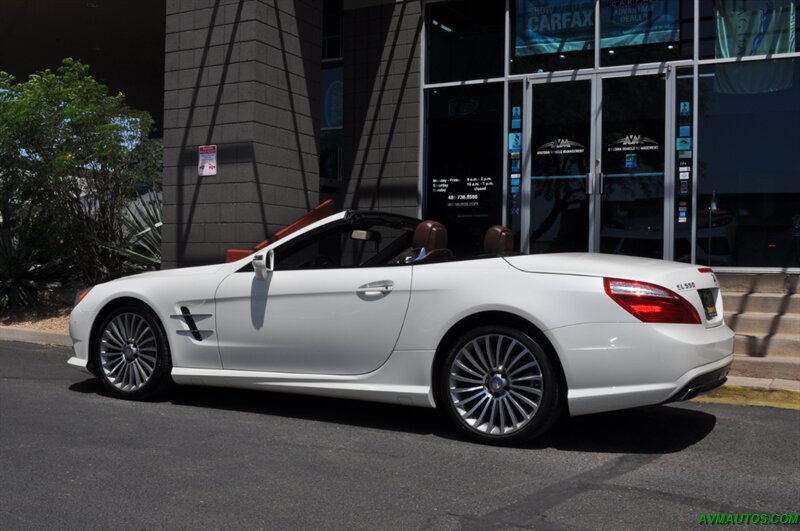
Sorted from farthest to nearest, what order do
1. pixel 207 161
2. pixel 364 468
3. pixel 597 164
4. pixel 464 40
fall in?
pixel 464 40 < pixel 597 164 < pixel 207 161 < pixel 364 468

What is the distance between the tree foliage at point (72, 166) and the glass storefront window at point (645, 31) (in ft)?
22.2

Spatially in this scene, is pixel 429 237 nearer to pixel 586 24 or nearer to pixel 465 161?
pixel 465 161

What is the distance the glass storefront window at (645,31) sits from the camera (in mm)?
10320

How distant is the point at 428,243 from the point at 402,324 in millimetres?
773

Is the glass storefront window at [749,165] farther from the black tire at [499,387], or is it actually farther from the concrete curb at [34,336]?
the concrete curb at [34,336]

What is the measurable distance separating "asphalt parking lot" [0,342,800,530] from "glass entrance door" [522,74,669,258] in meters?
4.42

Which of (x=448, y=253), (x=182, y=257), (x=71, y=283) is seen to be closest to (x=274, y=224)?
(x=182, y=257)

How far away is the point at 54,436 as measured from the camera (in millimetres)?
5098

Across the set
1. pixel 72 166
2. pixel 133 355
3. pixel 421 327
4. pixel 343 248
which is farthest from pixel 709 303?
pixel 72 166

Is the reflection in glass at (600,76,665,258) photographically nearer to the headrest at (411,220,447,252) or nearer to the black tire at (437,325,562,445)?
the headrest at (411,220,447,252)

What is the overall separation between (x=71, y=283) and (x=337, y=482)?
9.42 meters

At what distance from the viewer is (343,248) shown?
5766mm

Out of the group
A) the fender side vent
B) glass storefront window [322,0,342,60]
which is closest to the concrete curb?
the fender side vent

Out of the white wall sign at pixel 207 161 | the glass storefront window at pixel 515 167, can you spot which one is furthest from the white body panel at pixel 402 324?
the glass storefront window at pixel 515 167
